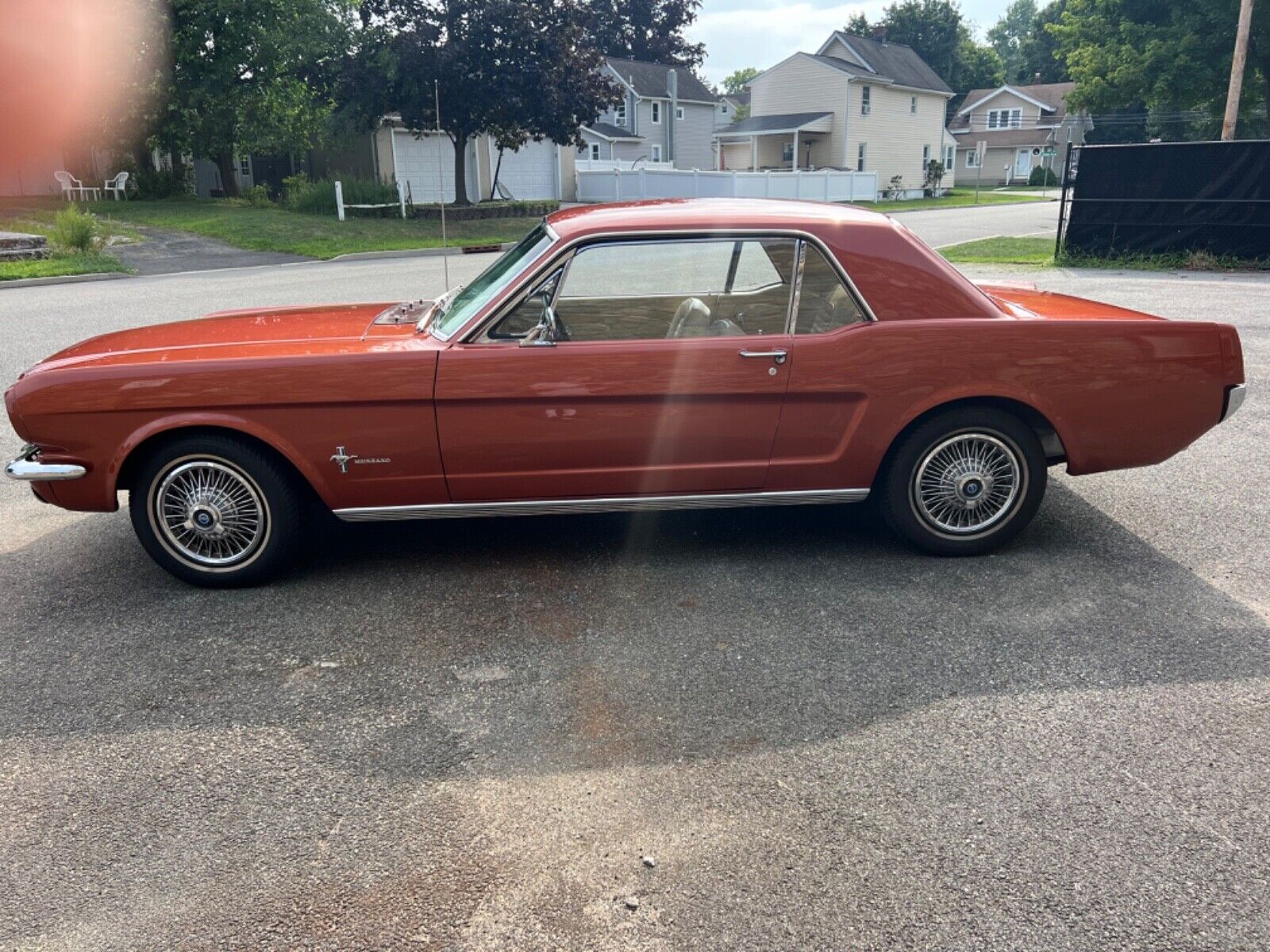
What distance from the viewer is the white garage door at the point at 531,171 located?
38344 mm

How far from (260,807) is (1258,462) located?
585cm

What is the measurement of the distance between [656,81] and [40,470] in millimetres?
51877

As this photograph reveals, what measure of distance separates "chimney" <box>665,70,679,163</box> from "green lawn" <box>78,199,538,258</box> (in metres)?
18.5

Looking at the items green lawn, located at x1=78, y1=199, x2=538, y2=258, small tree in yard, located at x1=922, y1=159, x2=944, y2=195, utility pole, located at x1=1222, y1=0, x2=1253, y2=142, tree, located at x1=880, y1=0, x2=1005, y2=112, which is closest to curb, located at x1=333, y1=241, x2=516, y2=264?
green lawn, located at x1=78, y1=199, x2=538, y2=258

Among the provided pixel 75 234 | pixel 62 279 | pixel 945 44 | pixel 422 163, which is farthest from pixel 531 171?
pixel 945 44

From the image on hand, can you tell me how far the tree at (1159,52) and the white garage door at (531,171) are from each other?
18.8 metres

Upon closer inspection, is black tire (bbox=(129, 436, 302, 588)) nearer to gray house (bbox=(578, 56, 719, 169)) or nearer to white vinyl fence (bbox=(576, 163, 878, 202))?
white vinyl fence (bbox=(576, 163, 878, 202))

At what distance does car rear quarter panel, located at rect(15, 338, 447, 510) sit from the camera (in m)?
4.11

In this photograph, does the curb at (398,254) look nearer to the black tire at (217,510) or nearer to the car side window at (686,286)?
the car side window at (686,286)

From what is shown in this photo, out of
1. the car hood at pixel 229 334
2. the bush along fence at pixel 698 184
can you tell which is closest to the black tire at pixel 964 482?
the car hood at pixel 229 334

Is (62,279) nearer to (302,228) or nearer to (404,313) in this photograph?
(302,228)

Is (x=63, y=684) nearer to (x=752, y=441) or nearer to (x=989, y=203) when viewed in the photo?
(x=752, y=441)

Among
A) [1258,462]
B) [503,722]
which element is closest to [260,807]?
[503,722]

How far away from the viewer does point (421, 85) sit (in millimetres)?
27781
